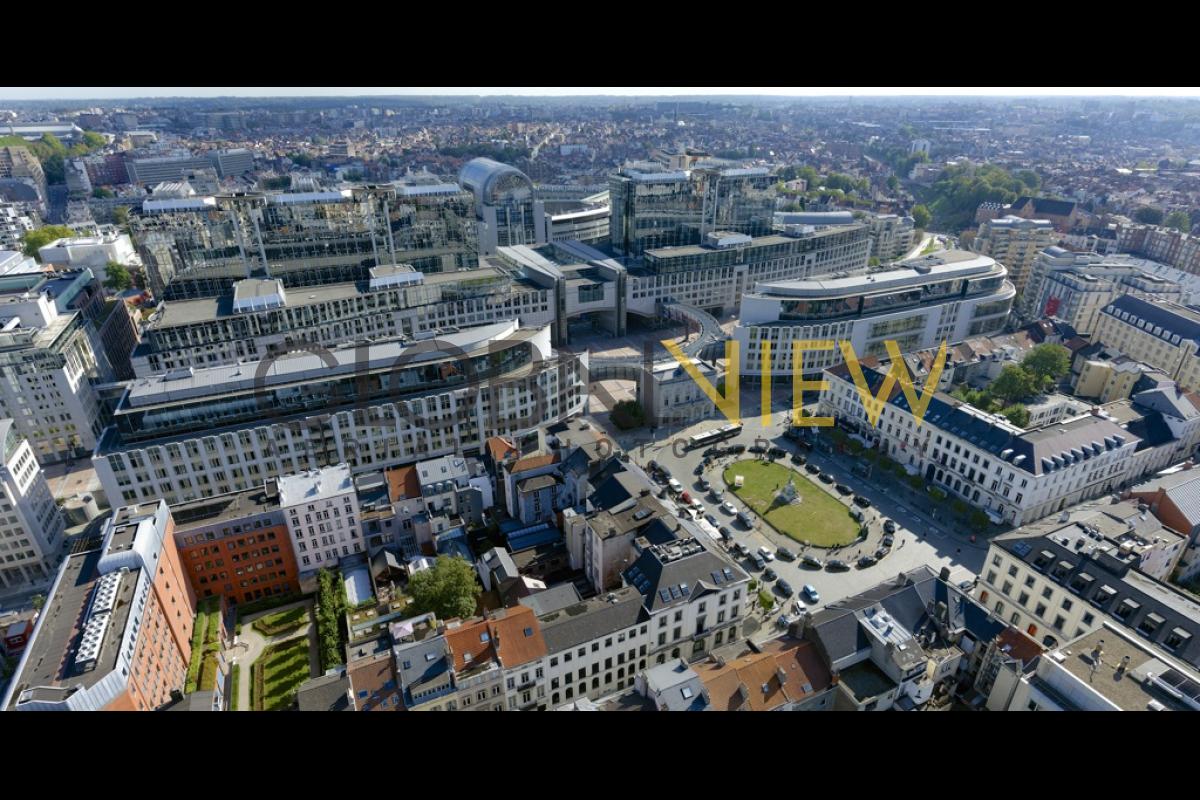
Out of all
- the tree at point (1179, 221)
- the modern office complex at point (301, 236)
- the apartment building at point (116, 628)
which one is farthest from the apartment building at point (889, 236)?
the apartment building at point (116, 628)

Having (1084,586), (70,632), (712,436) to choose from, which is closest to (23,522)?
(70,632)

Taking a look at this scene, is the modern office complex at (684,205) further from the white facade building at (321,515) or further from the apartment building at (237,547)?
the apartment building at (237,547)

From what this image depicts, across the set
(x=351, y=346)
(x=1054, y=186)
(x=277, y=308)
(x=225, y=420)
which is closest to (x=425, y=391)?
(x=351, y=346)

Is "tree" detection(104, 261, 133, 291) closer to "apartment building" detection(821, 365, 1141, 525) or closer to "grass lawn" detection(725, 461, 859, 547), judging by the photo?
"grass lawn" detection(725, 461, 859, 547)

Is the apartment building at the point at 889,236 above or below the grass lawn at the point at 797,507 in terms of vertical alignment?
above

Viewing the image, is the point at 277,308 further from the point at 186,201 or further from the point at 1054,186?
the point at 1054,186
